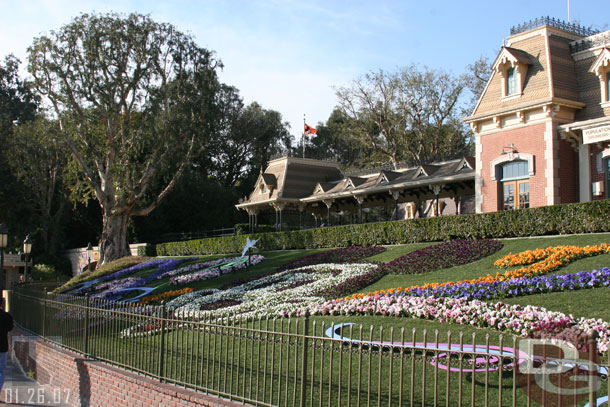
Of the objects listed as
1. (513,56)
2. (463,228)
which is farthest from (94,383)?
(513,56)

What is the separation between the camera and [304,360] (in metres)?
6.60

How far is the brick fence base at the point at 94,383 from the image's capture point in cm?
862

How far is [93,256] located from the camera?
1946 inches

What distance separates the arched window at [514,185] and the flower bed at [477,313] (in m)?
13.4

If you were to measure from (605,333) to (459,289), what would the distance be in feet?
14.5

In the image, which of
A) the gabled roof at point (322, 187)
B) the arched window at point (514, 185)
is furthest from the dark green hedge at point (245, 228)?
the arched window at point (514, 185)

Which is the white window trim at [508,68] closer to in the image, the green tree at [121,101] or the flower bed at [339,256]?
the flower bed at [339,256]

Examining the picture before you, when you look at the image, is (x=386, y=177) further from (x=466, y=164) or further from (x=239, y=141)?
(x=239, y=141)

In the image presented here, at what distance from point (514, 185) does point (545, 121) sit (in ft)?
9.55

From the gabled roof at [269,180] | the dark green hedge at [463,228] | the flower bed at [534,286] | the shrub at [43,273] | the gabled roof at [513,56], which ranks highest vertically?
the gabled roof at [513,56]

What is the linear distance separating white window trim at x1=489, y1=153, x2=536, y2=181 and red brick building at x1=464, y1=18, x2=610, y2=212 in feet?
0.13

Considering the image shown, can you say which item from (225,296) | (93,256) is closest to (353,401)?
(225,296)

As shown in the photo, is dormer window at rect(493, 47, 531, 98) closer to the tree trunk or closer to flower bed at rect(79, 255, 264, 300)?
flower bed at rect(79, 255, 264, 300)

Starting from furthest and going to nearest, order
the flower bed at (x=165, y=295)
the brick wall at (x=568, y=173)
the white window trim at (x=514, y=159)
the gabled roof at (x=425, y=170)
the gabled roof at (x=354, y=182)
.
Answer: the gabled roof at (x=354, y=182) < the gabled roof at (x=425, y=170) < the white window trim at (x=514, y=159) < the brick wall at (x=568, y=173) < the flower bed at (x=165, y=295)
